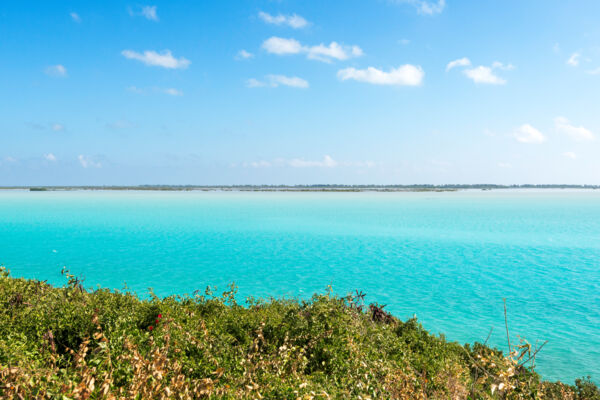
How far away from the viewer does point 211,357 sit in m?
7.10

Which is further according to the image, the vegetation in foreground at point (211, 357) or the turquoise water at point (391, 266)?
the turquoise water at point (391, 266)

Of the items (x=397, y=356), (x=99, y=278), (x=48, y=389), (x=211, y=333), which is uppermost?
(x=48, y=389)

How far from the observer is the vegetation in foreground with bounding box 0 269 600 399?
5.20 meters

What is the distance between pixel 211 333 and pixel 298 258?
98.8ft

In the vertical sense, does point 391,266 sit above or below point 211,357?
below

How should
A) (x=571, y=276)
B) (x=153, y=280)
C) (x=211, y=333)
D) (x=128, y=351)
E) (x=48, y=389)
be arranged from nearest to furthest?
(x=48, y=389)
(x=128, y=351)
(x=211, y=333)
(x=153, y=280)
(x=571, y=276)

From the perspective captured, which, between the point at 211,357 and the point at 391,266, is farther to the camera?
the point at 391,266

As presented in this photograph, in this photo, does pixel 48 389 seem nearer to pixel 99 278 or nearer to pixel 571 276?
pixel 99 278

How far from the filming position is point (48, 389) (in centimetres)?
474

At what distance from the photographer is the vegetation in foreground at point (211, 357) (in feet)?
17.1

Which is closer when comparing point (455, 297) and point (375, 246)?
point (455, 297)

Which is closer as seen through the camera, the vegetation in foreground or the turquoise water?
the vegetation in foreground

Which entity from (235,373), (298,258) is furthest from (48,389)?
(298,258)

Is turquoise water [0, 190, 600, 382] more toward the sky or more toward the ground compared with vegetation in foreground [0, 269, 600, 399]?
more toward the ground
